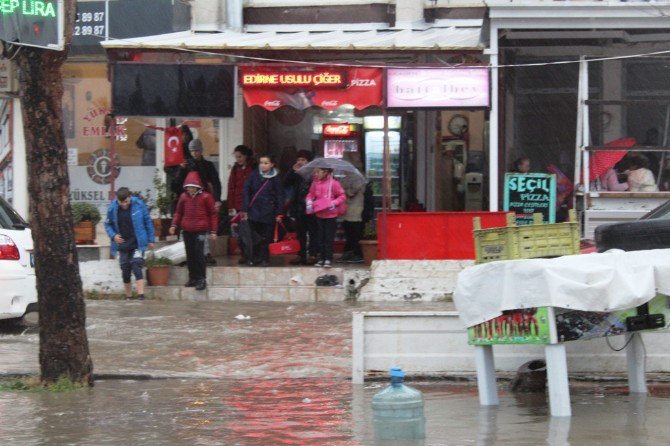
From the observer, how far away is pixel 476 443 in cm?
775

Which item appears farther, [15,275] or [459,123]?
[459,123]

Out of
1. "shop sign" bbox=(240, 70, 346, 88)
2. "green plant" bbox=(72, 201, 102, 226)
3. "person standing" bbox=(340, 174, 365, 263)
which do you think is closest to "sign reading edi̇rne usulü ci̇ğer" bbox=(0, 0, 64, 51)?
"shop sign" bbox=(240, 70, 346, 88)

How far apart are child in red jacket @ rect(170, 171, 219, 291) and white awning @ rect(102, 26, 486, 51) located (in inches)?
73.9

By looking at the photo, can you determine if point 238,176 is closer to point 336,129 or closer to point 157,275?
point 157,275

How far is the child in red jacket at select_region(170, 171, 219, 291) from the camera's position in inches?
609

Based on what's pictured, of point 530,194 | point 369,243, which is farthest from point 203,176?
point 530,194

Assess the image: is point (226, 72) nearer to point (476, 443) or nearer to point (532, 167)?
point (532, 167)

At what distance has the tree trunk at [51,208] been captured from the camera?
31.7 ft

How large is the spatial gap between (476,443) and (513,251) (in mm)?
1496

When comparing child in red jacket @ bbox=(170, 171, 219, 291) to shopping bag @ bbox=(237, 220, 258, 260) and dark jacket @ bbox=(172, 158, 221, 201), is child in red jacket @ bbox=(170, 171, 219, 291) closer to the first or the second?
shopping bag @ bbox=(237, 220, 258, 260)

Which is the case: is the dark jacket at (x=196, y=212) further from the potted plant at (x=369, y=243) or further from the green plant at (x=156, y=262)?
the potted plant at (x=369, y=243)

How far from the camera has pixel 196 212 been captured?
1549 cm

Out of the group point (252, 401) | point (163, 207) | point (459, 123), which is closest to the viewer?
point (252, 401)

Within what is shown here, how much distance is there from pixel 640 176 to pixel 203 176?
6.29 metres
